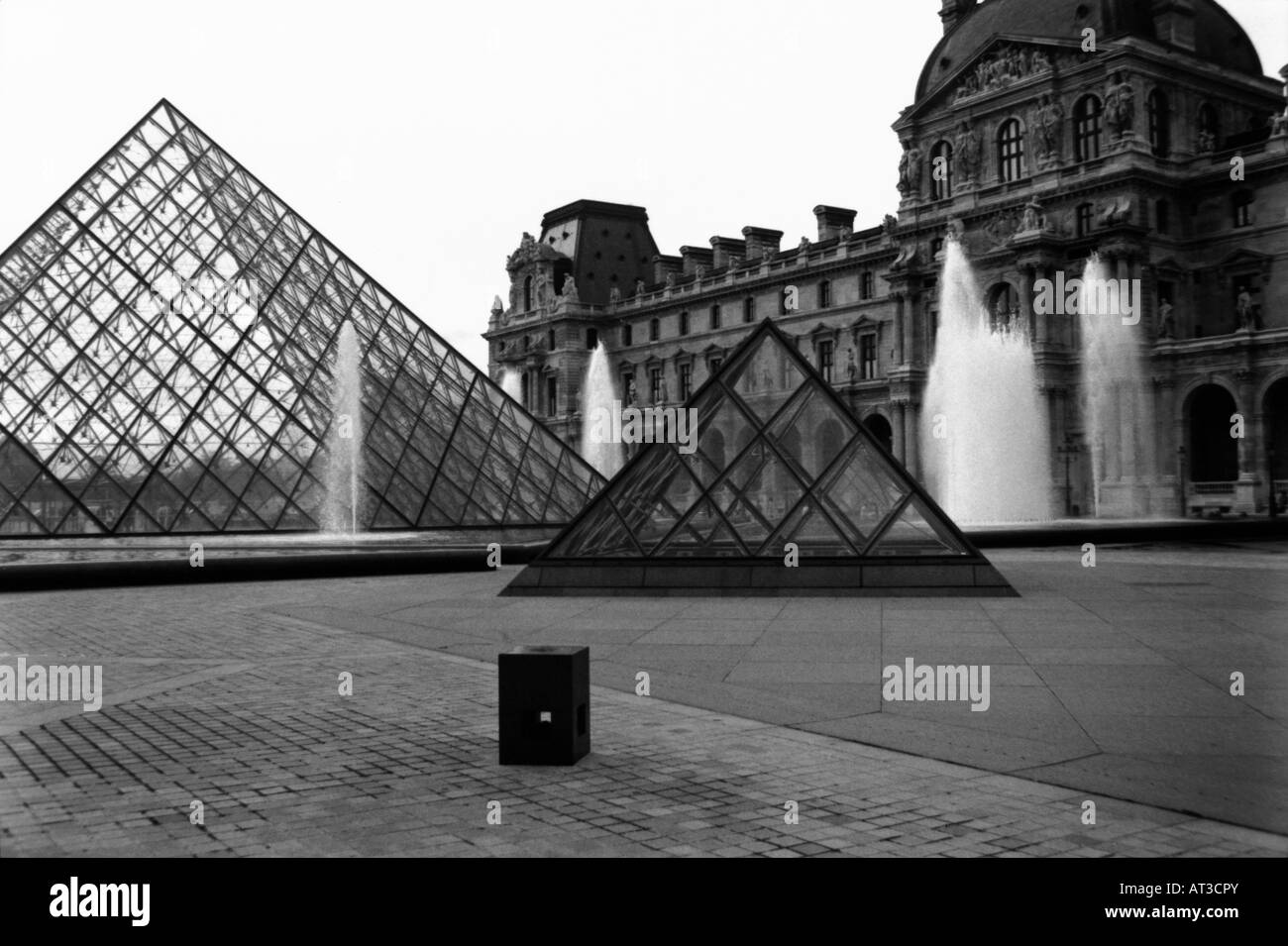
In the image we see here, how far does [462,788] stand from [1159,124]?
56.0 m

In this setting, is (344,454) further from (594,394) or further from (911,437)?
(594,394)

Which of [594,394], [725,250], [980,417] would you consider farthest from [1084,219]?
[594,394]

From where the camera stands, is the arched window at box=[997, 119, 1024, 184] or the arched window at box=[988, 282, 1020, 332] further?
the arched window at box=[997, 119, 1024, 184]

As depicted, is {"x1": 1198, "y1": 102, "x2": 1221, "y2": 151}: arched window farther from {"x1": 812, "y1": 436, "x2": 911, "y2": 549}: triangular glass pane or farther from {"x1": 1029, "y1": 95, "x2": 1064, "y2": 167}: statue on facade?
{"x1": 812, "y1": 436, "x2": 911, "y2": 549}: triangular glass pane

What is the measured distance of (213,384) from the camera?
24.9 meters

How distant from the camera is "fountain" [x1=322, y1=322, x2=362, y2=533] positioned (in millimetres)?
24047

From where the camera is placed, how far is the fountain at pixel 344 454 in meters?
24.0

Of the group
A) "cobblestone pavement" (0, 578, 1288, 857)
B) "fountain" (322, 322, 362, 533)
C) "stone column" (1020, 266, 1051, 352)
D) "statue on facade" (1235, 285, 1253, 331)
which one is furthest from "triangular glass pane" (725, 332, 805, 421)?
"stone column" (1020, 266, 1051, 352)

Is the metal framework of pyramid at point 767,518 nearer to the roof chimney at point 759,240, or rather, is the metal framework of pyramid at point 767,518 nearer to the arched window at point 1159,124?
the arched window at point 1159,124

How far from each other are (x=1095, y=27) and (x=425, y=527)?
1686 inches

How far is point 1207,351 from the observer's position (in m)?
49.5

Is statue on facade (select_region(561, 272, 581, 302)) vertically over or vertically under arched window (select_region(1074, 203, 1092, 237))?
over

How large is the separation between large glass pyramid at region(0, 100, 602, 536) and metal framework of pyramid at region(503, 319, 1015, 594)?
8930mm
